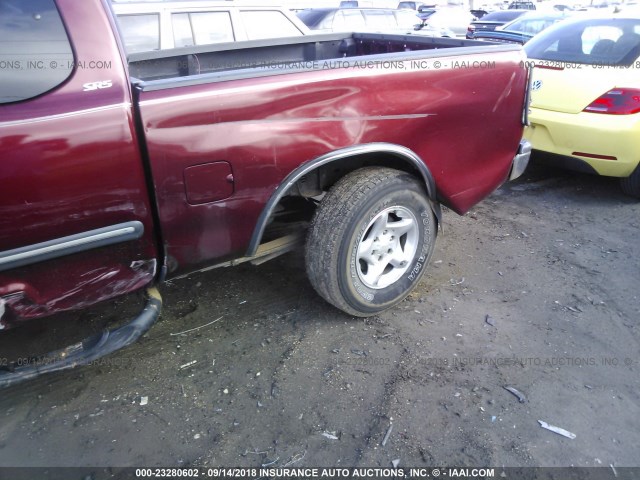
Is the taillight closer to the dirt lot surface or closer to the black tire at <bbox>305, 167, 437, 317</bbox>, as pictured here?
the dirt lot surface

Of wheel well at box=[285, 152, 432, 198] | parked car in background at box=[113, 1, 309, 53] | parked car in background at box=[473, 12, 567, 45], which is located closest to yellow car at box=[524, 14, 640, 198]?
wheel well at box=[285, 152, 432, 198]

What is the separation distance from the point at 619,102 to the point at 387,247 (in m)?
2.68

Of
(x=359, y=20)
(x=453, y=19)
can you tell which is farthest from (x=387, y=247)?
(x=453, y=19)

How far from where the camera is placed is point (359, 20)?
1030 centimetres

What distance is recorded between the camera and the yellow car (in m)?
4.17

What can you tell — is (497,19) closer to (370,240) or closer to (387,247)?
(387,247)

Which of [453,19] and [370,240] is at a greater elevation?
[370,240]

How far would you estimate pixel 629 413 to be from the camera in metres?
2.35

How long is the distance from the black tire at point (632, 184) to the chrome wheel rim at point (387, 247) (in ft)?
8.90

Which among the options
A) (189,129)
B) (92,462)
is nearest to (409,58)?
(189,129)

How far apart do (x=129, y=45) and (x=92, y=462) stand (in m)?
5.21

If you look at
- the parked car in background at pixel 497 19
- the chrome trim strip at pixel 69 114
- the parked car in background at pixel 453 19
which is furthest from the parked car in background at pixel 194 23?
the parked car in background at pixel 453 19

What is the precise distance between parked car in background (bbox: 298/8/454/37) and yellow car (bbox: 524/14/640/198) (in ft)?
17.3

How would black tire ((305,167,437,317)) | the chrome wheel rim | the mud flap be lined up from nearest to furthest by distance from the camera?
the mud flap < black tire ((305,167,437,317)) < the chrome wheel rim
